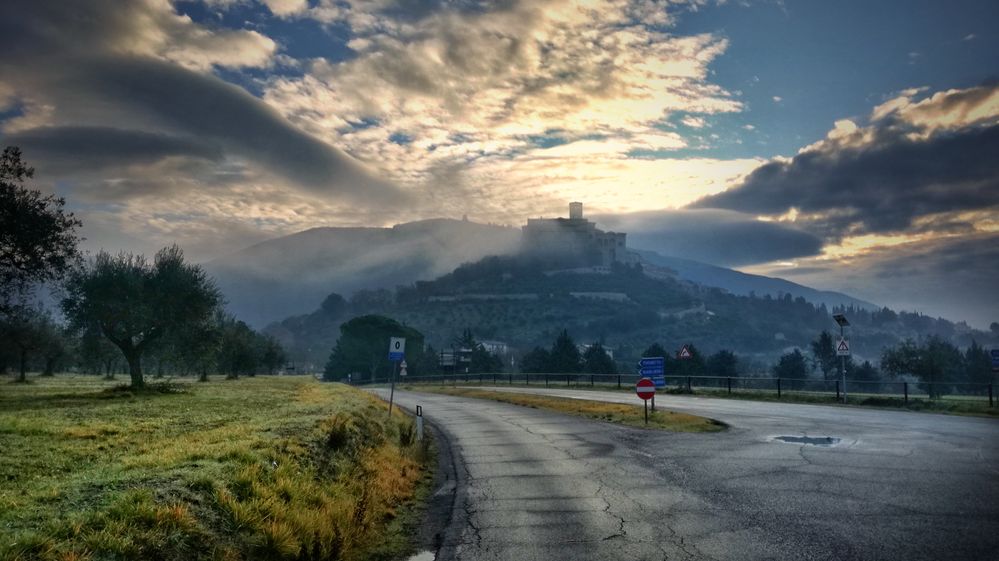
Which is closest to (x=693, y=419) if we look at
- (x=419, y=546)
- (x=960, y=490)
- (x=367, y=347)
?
(x=960, y=490)

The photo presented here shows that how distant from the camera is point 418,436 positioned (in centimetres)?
2081

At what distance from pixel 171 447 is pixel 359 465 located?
380cm

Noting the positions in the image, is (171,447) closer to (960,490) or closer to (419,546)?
(419,546)

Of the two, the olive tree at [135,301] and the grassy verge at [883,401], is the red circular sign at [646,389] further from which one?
the olive tree at [135,301]

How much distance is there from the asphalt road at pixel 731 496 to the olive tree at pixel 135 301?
27739mm

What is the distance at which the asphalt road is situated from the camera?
8.41 meters

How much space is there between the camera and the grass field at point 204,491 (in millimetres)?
6570

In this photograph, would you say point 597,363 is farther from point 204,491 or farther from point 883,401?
point 204,491

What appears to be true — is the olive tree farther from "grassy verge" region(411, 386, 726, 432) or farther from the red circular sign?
the red circular sign

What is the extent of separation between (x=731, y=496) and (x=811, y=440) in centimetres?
843

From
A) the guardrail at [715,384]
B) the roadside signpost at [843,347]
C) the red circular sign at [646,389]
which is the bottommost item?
the guardrail at [715,384]

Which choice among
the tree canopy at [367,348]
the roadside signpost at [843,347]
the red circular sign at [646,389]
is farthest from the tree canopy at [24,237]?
the tree canopy at [367,348]

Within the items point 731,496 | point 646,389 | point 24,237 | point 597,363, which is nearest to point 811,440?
point 646,389

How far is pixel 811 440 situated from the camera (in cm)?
1817
